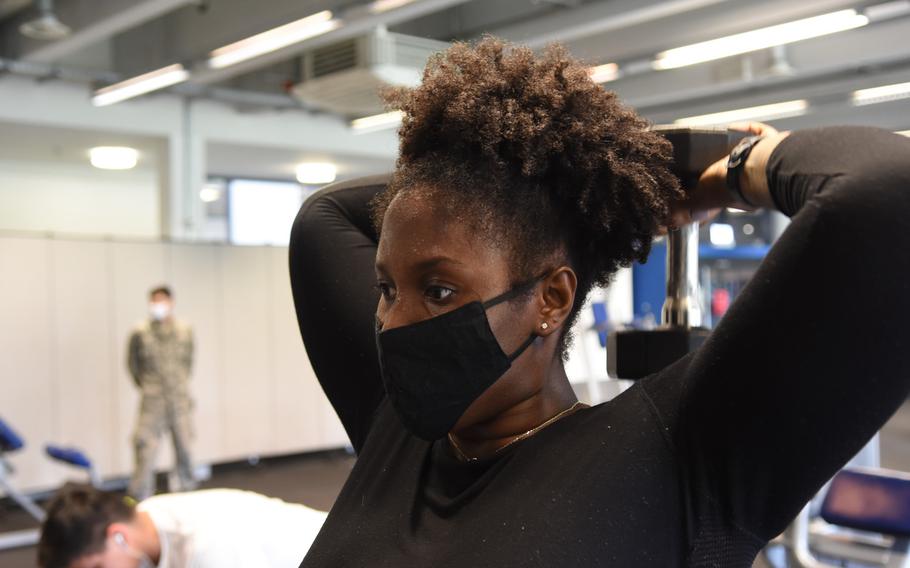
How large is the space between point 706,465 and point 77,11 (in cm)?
637

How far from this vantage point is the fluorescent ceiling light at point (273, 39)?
207 inches

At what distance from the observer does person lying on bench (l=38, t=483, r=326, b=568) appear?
2.05 meters

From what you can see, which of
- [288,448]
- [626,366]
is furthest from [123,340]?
[626,366]

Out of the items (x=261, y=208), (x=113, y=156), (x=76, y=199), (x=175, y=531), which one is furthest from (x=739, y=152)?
(x=261, y=208)

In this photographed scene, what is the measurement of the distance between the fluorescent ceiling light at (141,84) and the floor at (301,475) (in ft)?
10.7

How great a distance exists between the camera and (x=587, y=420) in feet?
2.72

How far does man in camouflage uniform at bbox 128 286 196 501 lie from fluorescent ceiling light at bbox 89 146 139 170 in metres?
2.83

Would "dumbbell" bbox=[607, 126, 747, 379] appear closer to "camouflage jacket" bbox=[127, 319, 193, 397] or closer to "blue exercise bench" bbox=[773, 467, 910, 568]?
"blue exercise bench" bbox=[773, 467, 910, 568]

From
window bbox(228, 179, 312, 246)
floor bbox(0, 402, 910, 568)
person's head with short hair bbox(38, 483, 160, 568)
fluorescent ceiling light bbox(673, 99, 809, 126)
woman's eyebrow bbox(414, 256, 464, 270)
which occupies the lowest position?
floor bbox(0, 402, 910, 568)

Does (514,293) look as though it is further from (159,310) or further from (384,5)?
(159,310)

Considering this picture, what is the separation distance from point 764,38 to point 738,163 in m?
5.28

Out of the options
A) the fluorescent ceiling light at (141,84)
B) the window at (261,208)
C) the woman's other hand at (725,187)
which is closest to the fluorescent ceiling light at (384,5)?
the fluorescent ceiling light at (141,84)

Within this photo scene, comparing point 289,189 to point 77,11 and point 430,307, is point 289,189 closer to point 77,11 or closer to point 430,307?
point 77,11

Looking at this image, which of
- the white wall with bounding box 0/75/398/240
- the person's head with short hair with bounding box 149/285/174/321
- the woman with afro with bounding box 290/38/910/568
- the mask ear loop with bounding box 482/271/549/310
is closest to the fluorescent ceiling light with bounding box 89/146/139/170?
the white wall with bounding box 0/75/398/240
